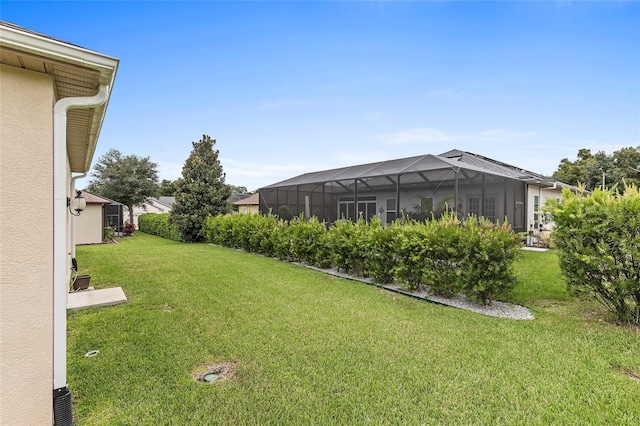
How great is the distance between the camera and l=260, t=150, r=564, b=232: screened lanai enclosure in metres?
11.2

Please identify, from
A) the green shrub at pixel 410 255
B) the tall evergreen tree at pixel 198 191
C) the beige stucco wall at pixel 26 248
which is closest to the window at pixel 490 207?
the green shrub at pixel 410 255

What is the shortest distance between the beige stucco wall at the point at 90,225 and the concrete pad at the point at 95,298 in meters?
13.4

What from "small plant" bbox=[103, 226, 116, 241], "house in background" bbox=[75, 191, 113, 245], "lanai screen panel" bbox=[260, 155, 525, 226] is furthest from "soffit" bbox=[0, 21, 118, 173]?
"small plant" bbox=[103, 226, 116, 241]

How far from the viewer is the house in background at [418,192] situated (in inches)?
441

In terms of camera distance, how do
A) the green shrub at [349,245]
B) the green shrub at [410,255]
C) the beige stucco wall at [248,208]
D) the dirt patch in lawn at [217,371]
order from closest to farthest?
the dirt patch in lawn at [217,371], the green shrub at [410,255], the green shrub at [349,245], the beige stucco wall at [248,208]

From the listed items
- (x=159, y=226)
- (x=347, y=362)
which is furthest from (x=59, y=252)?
(x=159, y=226)

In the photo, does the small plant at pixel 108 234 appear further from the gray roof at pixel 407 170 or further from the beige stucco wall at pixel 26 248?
the beige stucco wall at pixel 26 248

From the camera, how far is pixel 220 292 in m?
6.34

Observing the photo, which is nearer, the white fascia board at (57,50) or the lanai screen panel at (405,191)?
the white fascia board at (57,50)

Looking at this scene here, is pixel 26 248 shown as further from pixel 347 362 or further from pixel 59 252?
pixel 347 362

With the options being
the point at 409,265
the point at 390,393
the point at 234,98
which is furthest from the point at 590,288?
the point at 234,98

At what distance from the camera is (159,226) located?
23.0m

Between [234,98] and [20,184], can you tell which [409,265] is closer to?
[20,184]

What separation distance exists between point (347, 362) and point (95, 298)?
5.26 metres
